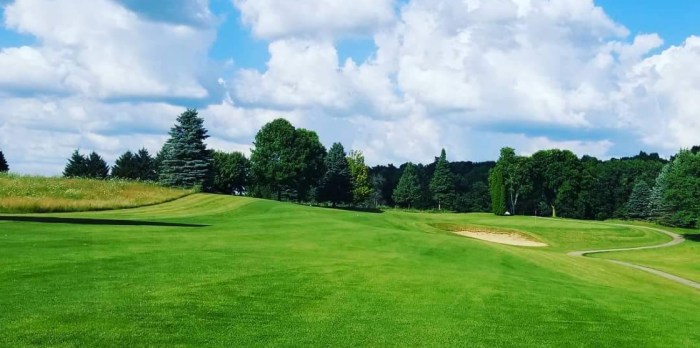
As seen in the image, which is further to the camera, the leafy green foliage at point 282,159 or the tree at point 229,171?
the tree at point 229,171

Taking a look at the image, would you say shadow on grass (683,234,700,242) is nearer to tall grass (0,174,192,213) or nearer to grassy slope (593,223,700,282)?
grassy slope (593,223,700,282)

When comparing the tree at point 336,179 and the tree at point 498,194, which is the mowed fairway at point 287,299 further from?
the tree at point 336,179

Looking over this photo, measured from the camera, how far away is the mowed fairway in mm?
10984

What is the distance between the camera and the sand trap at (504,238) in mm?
58938

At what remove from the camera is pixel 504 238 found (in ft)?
199

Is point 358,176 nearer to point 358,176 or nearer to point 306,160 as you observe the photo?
point 358,176

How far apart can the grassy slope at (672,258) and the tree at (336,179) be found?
63287mm

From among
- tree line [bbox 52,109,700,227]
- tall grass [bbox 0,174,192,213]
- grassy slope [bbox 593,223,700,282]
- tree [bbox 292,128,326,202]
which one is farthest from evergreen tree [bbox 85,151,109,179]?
grassy slope [bbox 593,223,700,282]

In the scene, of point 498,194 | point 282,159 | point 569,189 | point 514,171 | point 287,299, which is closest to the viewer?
point 287,299

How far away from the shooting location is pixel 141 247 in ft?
64.0

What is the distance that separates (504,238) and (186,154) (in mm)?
45209

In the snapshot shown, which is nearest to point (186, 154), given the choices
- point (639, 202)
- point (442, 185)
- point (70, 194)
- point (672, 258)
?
point (70, 194)

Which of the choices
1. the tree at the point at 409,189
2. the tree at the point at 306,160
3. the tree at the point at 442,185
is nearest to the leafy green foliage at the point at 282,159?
the tree at the point at 306,160

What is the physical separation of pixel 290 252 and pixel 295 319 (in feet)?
33.3
